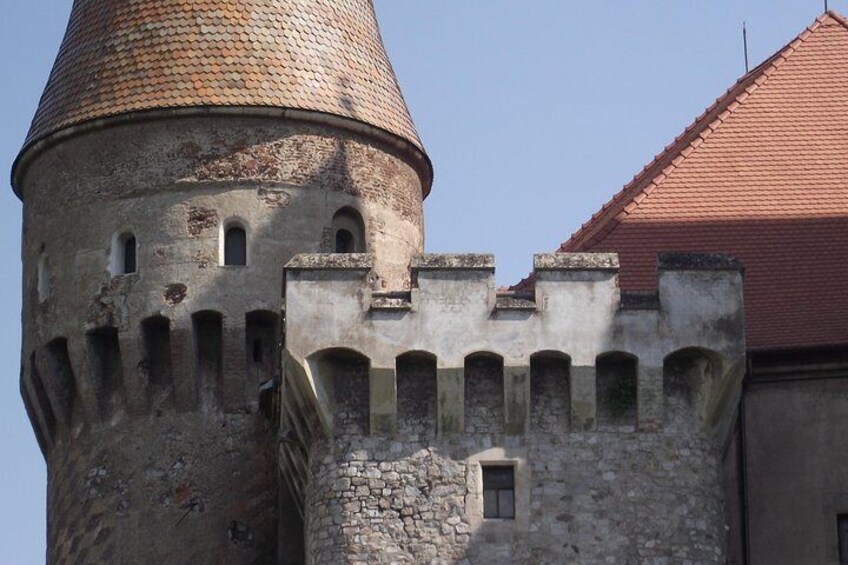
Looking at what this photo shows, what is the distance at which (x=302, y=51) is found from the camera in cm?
3191

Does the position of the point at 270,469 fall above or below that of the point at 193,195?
below

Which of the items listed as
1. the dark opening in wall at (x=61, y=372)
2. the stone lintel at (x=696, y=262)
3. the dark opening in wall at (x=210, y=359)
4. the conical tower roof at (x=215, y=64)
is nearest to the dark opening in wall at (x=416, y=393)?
the stone lintel at (x=696, y=262)

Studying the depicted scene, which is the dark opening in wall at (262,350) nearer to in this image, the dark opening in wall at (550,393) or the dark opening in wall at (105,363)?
the dark opening in wall at (105,363)

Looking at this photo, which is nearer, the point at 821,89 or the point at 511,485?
the point at 511,485

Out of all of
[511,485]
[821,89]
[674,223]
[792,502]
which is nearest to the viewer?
[511,485]

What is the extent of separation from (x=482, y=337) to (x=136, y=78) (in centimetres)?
708

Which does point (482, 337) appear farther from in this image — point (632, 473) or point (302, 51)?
point (302, 51)

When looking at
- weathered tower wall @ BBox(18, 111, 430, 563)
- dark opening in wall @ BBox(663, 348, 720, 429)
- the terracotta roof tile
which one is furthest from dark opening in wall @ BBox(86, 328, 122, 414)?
dark opening in wall @ BBox(663, 348, 720, 429)

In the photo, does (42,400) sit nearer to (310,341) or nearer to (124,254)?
(124,254)

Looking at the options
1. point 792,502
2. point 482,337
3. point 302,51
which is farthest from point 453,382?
point 302,51

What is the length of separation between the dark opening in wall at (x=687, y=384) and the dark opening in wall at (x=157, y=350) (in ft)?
22.1

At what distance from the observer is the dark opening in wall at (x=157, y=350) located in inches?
1206

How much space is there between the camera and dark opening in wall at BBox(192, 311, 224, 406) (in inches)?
1208

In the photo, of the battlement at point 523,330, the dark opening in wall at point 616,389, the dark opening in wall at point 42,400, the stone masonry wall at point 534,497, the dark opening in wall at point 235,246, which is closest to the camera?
the stone masonry wall at point 534,497
